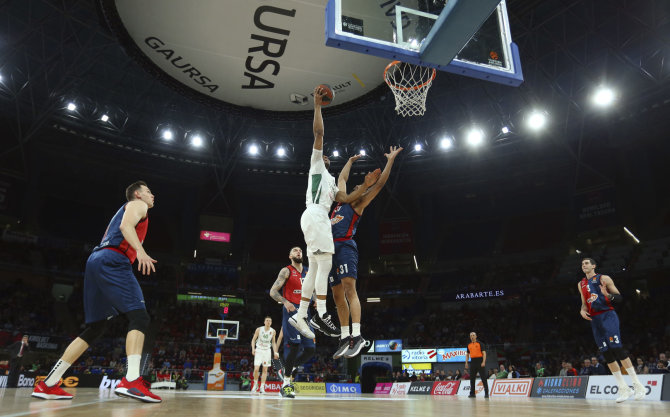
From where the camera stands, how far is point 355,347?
225 inches

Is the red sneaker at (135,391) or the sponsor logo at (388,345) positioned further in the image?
the sponsor logo at (388,345)

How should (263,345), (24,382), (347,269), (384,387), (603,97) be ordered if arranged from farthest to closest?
(384,387) → (603,97) → (24,382) → (263,345) → (347,269)

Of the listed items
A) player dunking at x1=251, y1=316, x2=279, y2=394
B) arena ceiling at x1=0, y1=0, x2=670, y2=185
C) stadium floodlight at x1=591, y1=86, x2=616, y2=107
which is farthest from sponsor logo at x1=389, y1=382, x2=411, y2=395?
stadium floodlight at x1=591, y1=86, x2=616, y2=107

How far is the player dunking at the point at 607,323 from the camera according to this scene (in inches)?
343

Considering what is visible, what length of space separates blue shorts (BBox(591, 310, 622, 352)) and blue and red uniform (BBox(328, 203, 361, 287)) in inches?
228

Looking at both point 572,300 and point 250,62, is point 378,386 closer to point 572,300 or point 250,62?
point 572,300

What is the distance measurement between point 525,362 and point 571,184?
40.0 ft

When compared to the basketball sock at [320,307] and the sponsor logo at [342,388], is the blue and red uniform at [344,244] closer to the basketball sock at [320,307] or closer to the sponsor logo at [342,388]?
the basketball sock at [320,307]

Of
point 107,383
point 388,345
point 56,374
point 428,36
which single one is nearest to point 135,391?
point 56,374

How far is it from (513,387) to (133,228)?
14980mm

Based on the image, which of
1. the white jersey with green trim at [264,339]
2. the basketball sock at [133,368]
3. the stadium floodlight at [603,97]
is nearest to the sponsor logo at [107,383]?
the white jersey with green trim at [264,339]

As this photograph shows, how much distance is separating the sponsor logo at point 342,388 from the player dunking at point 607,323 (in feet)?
48.5

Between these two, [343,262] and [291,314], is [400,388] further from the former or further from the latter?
[343,262]

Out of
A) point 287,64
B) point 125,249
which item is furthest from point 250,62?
point 125,249
